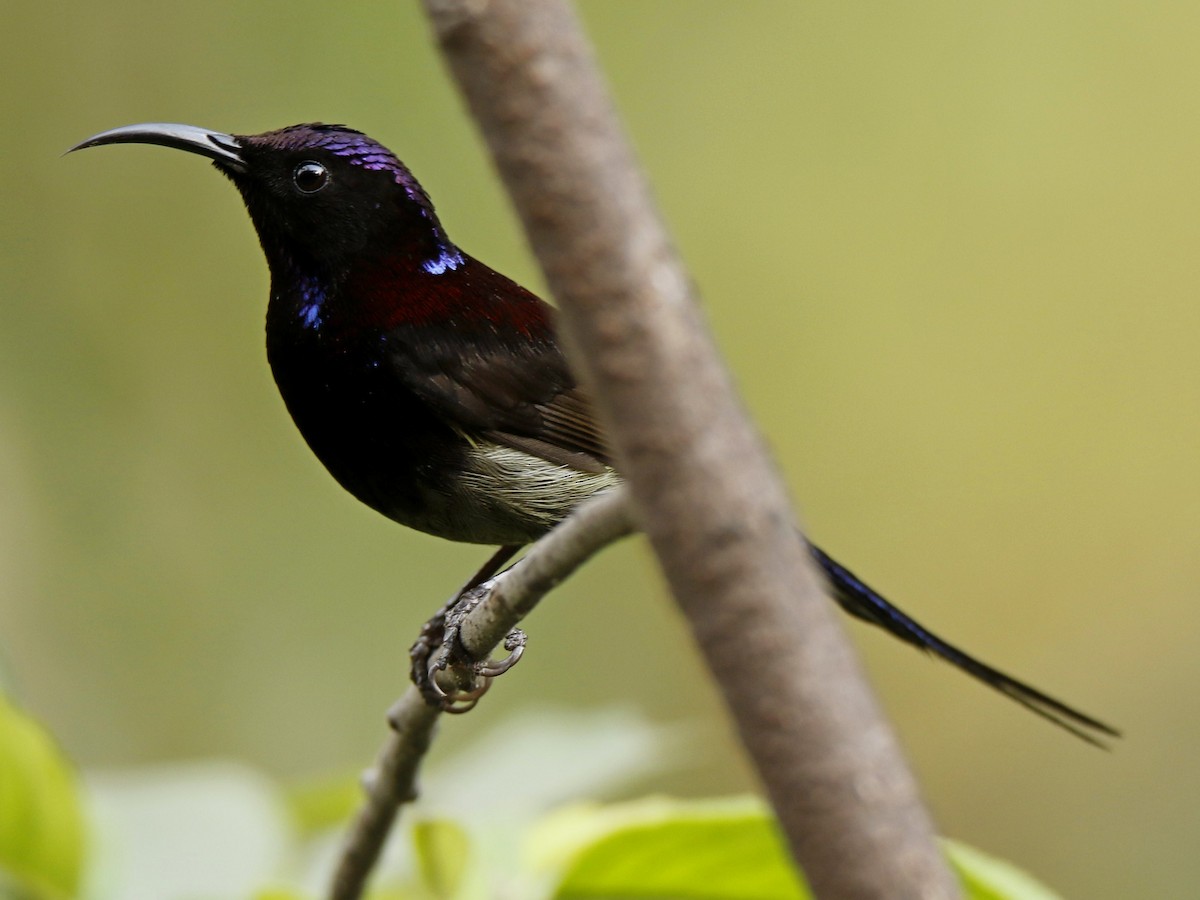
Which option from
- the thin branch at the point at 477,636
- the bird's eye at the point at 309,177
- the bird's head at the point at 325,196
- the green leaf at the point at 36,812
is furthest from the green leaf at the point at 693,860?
the bird's eye at the point at 309,177

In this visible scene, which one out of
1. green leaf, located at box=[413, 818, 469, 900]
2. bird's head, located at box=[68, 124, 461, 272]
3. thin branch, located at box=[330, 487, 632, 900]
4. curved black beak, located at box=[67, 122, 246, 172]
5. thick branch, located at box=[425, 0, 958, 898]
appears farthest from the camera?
bird's head, located at box=[68, 124, 461, 272]

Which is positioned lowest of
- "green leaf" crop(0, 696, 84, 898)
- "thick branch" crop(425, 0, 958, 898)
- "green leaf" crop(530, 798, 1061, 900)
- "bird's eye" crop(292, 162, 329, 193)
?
"green leaf" crop(530, 798, 1061, 900)

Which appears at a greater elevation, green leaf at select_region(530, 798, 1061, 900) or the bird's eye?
the bird's eye

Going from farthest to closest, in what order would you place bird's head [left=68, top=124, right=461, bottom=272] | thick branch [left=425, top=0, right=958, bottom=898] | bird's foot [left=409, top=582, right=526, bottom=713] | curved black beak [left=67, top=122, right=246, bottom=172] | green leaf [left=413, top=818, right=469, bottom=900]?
1. bird's head [left=68, top=124, right=461, bottom=272]
2. curved black beak [left=67, top=122, right=246, bottom=172]
3. green leaf [left=413, top=818, right=469, bottom=900]
4. bird's foot [left=409, top=582, right=526, bottom=713]
5. thick branch [left=425, top=0, right=958, bottom=898]

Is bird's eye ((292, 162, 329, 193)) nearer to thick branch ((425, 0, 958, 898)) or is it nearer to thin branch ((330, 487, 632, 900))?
thin branch ((330, 487, 632, 900))

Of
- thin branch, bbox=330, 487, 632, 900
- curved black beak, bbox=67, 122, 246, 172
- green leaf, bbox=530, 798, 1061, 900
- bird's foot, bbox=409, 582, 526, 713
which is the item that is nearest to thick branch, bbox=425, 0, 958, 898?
thin branch, bbox=330, 487, 632, 900

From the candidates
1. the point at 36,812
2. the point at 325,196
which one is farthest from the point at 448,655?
→ the point at 325,196

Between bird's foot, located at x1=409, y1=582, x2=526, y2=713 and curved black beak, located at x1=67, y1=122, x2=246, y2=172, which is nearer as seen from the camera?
bird's foot, located at x1=409, y1=582, x2=526, y2=713
